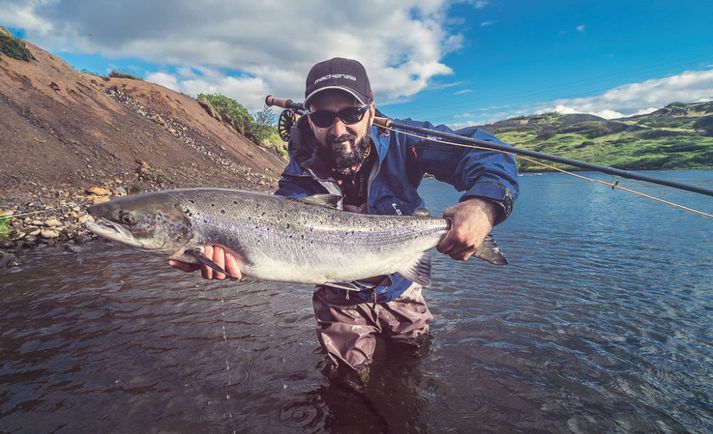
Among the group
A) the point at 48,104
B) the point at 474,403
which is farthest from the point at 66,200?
the point at 474,403

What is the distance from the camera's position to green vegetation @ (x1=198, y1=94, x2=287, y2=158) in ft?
136

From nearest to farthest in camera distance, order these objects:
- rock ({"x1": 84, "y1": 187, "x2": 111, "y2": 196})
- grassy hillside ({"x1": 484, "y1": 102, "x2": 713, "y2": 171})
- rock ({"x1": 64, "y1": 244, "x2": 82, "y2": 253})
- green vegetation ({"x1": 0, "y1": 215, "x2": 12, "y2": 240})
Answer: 1. green vegetation ({"x1": 0, "y1": 215, "x2": 12, "y2": 240})
2. rock ({"x1": 64, "y1": 244, "x2": 82, "y2": 253})
3. rock ({"x1": 84, "y1": 187, "x2": 111, "y2": 196})
4. grassy hillside ({"x1": 484, "y1": 102, "x2": 713, "y2": 171})

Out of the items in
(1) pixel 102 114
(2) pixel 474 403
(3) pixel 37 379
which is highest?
(1) pixel 102 114

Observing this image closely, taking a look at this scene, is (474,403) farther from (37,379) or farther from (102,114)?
(102,114)

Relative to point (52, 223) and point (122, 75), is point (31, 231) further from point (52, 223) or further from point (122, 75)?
point (122, 75)

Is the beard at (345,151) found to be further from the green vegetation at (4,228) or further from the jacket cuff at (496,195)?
the green vegetation at (4,228)

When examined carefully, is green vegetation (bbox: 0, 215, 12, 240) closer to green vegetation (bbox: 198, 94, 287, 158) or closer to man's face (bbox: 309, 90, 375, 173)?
man's face (bbox: 309, 90, 375, 173)

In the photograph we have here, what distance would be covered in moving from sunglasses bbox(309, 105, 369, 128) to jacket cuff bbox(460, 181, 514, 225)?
5.61 ft

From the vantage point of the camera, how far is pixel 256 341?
5.59 metres

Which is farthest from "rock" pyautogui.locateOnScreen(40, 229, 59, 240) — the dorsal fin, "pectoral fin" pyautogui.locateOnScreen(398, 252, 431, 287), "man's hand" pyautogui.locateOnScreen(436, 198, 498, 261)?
"man's hand" pyautogui.locateOnScreen(436, 198, 498, 261)

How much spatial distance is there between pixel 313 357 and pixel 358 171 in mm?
2892

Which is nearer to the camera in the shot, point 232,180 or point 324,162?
point 324,162

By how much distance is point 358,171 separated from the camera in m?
4.69

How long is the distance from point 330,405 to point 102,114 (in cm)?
2461
